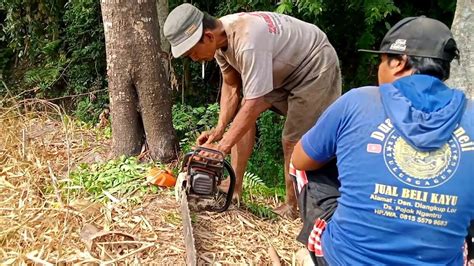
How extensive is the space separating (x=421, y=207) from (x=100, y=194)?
2.54 metres

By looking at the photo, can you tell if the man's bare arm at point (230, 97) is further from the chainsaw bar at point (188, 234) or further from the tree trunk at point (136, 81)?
the chainsaw bar at point (188, 234)

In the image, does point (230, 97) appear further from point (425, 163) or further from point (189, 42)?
point (425, 163)

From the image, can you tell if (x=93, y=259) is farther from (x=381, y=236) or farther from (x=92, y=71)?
(x=92, y=71)

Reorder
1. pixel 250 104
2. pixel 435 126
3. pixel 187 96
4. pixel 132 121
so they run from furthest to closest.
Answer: pixel 187 96, pixel 132 121, pixel 250 104, pixel 435 126

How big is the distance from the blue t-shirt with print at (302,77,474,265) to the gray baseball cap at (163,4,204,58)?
1.47 m

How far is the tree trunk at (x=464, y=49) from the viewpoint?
391 centimetres

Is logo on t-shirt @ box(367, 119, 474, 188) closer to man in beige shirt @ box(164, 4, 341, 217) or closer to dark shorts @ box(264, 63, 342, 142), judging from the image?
man in beige shirt @ box(164, 4, 341, 217)

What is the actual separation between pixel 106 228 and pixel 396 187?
2046 millimetres

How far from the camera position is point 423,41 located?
6.81 ft

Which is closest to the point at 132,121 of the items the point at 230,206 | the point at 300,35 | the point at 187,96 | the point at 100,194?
the point at 100,194

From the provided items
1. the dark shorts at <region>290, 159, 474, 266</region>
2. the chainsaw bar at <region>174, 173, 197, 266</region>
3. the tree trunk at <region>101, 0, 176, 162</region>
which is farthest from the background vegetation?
the dark shorts at <region>290, 159, 474, 266</region>

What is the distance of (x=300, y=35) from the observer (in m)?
3.87

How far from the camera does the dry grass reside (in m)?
3.27

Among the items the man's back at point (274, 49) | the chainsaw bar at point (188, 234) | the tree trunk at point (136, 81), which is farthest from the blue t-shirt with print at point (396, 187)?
the tree trunk at point (136, 81)
